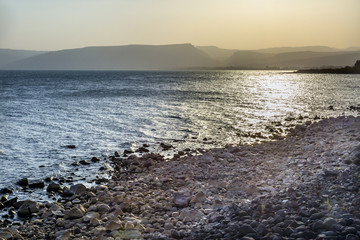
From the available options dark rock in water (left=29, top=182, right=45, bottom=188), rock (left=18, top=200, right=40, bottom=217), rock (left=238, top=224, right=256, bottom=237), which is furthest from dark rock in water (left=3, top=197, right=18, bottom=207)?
rock (left=238, top=224, right=256, bottom=237)

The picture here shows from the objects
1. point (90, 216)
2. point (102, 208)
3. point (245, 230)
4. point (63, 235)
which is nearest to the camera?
point (245, 230)

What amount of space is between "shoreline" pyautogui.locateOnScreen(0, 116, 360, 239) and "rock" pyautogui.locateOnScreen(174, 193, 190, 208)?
1.4 inches

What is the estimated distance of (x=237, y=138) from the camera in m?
24.3

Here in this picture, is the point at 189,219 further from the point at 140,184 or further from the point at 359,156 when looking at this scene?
the point at 359,156

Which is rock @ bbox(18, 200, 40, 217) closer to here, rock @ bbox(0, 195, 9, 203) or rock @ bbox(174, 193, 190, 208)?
rock @ bbox(0, 195, 9, 203)

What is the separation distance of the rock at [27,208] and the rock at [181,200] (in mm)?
5012

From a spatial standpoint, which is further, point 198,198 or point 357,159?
point 357,159

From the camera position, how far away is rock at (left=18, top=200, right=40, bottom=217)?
11.3m

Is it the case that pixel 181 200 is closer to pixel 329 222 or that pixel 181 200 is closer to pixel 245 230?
pixel 245 230

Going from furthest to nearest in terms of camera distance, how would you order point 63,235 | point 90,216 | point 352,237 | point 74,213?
point 74,213
point 90,216
point 63,235
point 352,237

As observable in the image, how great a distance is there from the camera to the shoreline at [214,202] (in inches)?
334

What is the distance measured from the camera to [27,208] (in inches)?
453

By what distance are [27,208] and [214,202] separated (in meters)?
6.67

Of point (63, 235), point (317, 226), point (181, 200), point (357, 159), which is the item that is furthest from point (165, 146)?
point (317, 226)
